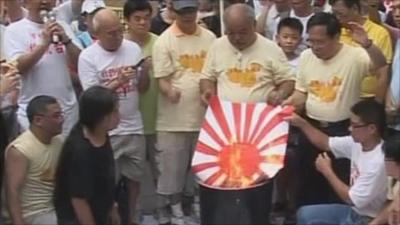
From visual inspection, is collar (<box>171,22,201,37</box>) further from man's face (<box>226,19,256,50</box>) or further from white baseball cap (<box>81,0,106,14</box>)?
white baseball cap (<box>81,0,106,14</box>)

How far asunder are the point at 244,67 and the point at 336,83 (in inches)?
22.6

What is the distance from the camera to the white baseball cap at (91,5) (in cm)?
696

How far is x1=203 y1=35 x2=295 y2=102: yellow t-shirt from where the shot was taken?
6.20m

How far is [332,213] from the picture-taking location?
18.4ft

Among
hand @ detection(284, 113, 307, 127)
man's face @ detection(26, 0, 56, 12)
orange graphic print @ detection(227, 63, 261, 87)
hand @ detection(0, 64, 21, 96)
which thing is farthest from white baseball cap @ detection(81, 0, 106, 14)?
hand @ detection(284, 113, 307, 127)

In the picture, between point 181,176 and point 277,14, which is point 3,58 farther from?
point 277,14

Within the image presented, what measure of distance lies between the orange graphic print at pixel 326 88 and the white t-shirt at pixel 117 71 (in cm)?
111

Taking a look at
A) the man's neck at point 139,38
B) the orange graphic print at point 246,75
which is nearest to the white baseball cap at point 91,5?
the man's neck at point 139,38

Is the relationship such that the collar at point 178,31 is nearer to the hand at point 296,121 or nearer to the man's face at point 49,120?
the hand at point 296,121

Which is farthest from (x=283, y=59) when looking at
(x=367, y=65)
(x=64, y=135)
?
(x=64, y=135)

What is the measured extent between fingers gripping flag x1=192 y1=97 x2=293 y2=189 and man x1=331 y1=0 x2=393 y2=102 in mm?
716

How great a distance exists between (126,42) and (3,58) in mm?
834

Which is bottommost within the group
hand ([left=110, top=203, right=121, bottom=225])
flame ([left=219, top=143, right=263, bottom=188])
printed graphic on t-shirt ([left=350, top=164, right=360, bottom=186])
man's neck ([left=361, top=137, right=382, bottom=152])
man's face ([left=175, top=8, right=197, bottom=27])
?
hand ([left=110, top=203, right=121, bottom=225])

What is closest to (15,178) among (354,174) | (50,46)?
(50,46)
